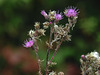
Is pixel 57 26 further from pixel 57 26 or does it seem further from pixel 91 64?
pixel 91 64

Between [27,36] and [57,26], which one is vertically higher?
[27,36]

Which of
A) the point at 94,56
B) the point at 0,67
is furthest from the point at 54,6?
the point at 94,56

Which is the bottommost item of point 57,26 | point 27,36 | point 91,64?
point 91,64

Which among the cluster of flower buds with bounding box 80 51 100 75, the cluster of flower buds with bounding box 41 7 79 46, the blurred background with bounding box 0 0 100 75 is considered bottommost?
the cluster of flower buds with bounding box 80 51 100 75

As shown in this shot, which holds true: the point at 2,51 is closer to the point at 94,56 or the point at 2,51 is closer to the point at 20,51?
the point at 20,51

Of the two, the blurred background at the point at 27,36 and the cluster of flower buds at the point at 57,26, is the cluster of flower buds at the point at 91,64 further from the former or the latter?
the blurred background at the point at 27,36

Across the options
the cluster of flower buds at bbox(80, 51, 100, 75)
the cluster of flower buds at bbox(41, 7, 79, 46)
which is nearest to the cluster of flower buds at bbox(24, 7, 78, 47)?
the cluster of flower buds at bbox(41, 7, 79, 46)

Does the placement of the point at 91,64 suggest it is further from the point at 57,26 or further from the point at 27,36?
the point at 27,36

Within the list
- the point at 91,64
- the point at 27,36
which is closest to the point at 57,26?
the point at 91,64

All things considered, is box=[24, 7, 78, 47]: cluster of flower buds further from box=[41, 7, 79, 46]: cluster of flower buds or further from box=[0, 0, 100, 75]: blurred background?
box=[0, 0, 100, 75]: blurred background

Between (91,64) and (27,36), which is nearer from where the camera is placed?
(91,64)
